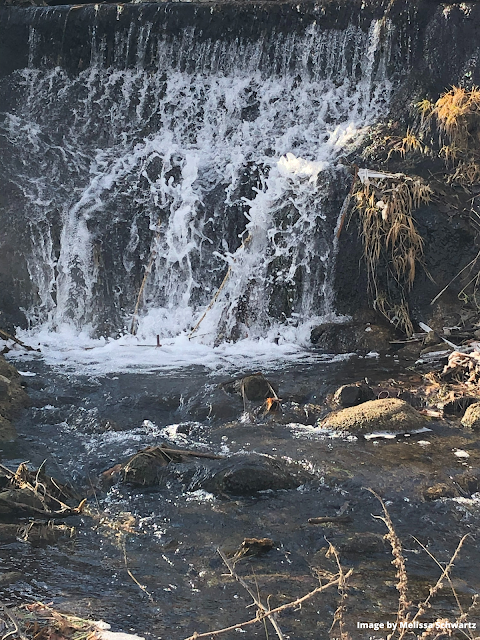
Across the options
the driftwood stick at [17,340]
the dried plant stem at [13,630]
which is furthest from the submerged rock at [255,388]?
the dried plant stem at [13,630]

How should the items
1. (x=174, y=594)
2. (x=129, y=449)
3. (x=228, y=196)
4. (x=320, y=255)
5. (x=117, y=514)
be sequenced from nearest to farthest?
(x=174, y=594), (x=117, y=514), (x=129, y=449), (x=320, y=255), (x=228, y=196)

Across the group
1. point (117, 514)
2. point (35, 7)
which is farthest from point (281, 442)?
point (35, 7)

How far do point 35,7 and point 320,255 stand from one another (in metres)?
7.06

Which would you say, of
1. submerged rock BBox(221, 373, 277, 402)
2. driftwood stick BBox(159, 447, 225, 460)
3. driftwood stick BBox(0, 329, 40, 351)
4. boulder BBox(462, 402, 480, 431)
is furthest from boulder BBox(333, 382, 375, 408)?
driftwood stick BBox(0, 329, 40, 351)

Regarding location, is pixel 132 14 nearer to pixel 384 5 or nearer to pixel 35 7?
pixel 35 7

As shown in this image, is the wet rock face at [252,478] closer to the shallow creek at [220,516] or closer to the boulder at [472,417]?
the shallow creek at [220,516]

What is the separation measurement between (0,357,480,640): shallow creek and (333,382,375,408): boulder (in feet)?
0.94

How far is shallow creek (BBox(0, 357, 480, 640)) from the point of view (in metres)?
3.26

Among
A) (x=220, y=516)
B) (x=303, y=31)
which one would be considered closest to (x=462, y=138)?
(x=303, y=31)

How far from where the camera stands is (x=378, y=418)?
5508 millimetres

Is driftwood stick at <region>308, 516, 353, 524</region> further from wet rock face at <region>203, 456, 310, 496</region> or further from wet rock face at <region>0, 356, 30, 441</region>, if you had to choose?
wet rock face at <region>0, 356, 30, 441</region>

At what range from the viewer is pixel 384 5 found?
9.73m

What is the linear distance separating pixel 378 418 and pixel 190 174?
206 inches

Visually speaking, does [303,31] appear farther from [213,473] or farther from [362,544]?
[362,544]
